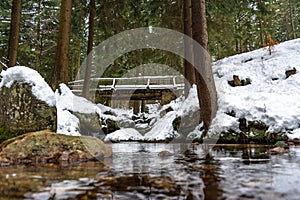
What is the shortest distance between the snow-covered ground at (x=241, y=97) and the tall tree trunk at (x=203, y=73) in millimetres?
332

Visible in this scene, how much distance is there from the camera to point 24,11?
18031 millimetres

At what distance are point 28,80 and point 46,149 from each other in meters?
2.44

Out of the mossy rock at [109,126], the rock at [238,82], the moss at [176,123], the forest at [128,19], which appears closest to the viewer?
the moss at [176,123]

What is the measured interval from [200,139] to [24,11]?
1678 cm

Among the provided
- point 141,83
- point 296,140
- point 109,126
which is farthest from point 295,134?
point 141,83

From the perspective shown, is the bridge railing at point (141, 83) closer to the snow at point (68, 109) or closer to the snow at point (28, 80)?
the snow at point (68, 109)

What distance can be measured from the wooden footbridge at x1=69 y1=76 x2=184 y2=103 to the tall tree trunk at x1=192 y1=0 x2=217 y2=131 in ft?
28.9

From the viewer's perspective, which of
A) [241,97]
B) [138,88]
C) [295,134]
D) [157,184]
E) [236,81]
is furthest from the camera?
[138,88]

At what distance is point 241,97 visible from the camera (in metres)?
7.92

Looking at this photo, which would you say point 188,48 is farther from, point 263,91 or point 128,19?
point 128,19

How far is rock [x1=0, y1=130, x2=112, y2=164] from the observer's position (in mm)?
3502

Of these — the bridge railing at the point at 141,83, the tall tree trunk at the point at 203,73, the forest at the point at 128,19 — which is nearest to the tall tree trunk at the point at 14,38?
the forest at the point at 128,19

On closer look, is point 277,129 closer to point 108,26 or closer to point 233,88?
point 233,88

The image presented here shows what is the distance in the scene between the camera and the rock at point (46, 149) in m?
3.50
